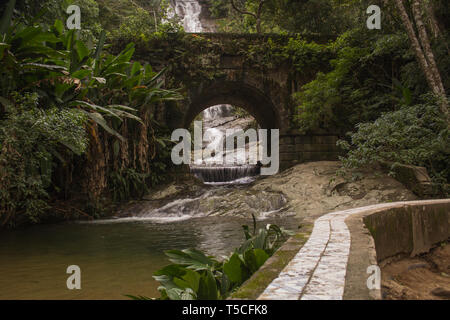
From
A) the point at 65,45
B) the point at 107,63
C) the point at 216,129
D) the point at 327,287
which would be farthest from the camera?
the point at 216,129

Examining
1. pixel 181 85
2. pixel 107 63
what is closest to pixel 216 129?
pixel 181 85

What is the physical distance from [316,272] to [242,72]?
34.6 ft

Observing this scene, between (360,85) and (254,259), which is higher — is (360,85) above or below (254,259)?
above

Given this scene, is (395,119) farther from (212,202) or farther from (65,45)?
(65,45)

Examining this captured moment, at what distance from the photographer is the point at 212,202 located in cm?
911

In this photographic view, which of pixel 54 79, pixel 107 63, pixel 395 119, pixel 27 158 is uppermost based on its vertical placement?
pixel 107 63

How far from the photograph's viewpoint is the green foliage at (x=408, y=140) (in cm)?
712

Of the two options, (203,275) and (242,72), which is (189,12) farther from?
(203,275)

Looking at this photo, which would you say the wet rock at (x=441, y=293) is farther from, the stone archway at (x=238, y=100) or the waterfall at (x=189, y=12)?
the waterfall at (x=189, y=12)

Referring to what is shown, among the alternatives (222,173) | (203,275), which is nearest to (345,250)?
(203,275)

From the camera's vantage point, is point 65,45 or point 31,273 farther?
point 65,45

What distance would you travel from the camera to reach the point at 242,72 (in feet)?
38.4

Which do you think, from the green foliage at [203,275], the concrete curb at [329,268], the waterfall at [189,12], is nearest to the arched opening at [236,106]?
the green foliage at [203,275]

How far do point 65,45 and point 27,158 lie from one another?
271 cm
